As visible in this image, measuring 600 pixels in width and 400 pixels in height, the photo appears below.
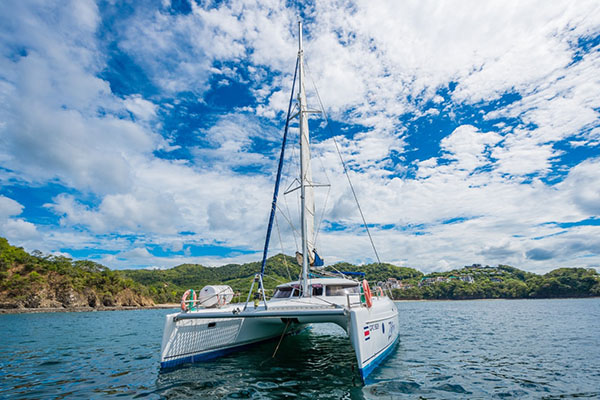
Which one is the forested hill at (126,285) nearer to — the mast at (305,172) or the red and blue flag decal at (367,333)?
the mast at (305,172)

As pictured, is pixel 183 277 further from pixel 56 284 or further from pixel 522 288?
pixel 522 288

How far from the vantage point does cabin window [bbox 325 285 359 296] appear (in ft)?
30.5

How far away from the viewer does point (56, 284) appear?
163ft

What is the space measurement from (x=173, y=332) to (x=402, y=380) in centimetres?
509

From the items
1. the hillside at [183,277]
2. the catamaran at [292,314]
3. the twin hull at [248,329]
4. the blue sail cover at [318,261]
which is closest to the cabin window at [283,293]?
the catamaran at [292,314]

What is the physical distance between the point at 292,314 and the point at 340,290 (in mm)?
3224

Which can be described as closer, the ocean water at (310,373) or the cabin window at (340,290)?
the ocean water at (310,373)

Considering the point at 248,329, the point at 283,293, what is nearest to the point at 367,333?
the point at 248,329

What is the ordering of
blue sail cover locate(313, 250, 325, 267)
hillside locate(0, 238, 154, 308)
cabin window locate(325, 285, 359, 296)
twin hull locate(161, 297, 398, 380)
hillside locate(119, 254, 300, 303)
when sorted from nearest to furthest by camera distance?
twin hull locate(161, 297, 398, 380) → cabin window locate(325, 285, 359, 296) → blue sail cover locate(313, 250, 325, 267) → hillside locate(0, 238, 154, 308) → hillside locate(119, 254, 300, 303)

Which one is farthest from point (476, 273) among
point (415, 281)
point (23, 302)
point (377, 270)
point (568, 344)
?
point (23, 302)

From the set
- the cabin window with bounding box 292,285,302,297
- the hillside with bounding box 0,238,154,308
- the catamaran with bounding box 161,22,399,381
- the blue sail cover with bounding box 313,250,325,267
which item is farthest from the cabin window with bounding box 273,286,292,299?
the hillside with bounding box 0,238,154,308

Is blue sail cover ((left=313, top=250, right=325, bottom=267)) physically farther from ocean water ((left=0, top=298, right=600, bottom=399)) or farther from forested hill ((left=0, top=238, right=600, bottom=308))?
forested hill ((left=0, top=238, right=600, bottom=308))

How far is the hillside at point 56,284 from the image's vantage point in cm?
4403

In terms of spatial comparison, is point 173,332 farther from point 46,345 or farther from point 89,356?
point 46,345
